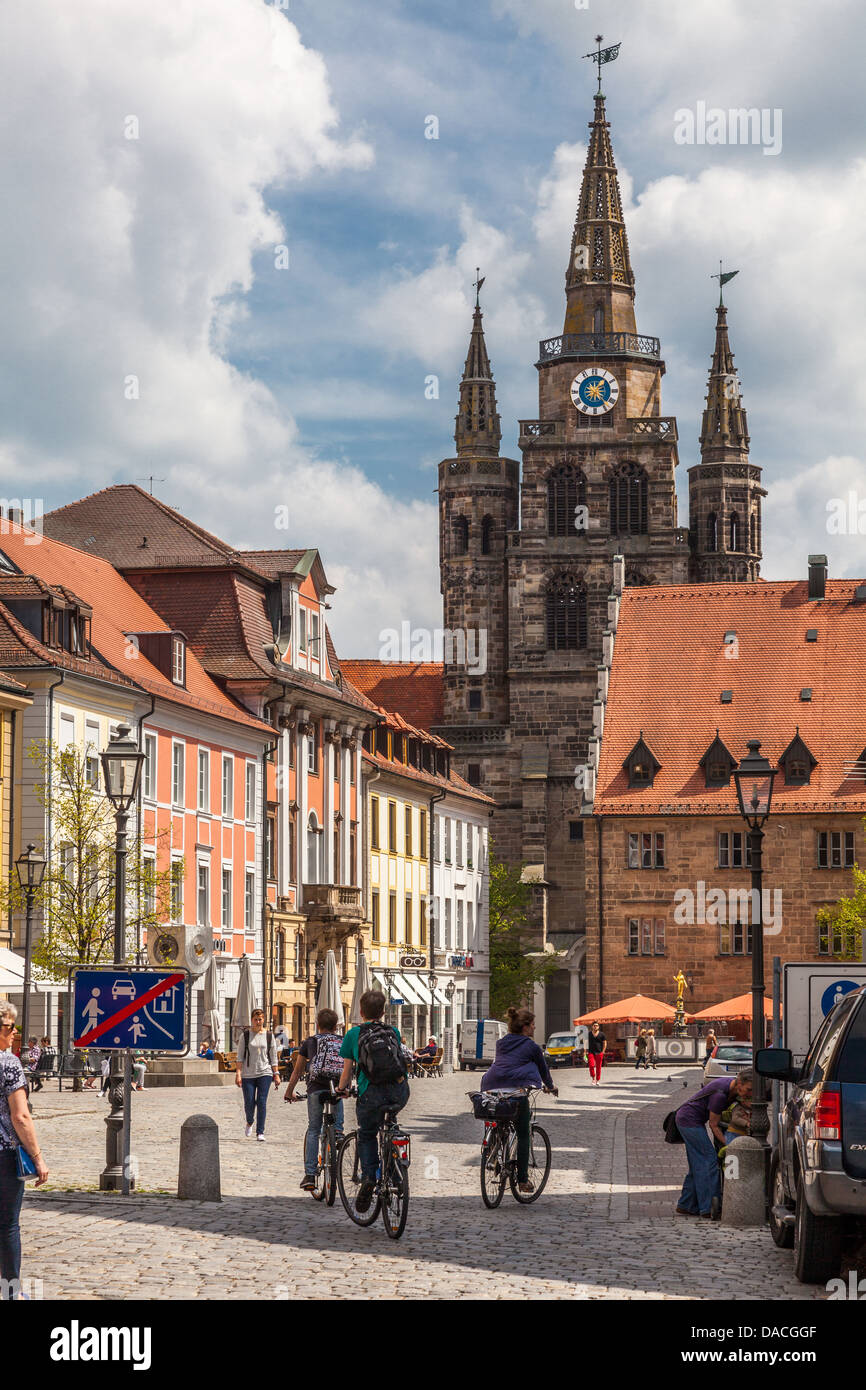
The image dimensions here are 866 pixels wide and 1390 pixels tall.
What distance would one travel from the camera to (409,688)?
340ft

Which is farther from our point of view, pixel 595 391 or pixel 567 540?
pixel 595 391

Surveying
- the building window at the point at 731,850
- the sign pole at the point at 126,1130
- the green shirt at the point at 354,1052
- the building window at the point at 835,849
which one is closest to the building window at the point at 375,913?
the building window at the point at 731,850

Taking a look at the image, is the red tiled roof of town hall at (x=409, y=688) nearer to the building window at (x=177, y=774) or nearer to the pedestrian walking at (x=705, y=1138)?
the building window at (x=177, y=774)

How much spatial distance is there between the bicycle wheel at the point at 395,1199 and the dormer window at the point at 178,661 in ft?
134

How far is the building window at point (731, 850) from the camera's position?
240ft

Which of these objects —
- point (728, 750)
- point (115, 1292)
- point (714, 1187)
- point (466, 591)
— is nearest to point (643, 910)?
point (728, 750)

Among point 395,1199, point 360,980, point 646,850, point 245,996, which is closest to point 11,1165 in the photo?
point 395,1199

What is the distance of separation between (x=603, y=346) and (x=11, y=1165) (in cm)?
8914

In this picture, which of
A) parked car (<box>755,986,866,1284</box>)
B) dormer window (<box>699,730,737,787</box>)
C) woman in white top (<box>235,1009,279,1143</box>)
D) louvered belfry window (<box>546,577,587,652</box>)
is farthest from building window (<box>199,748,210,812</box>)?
parked car (<box>755,986,866,1284</box>)

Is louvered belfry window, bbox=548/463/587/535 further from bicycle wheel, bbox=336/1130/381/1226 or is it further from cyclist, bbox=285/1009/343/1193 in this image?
bicycle wheel, bbox=336/1130/381/1226

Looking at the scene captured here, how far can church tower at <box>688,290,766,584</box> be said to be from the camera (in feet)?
327

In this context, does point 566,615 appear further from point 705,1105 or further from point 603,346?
point 705,1105
